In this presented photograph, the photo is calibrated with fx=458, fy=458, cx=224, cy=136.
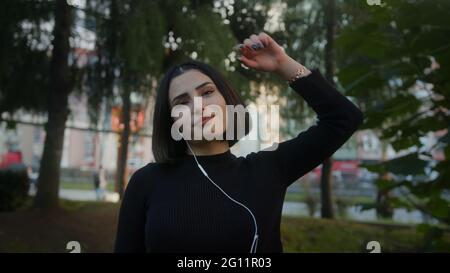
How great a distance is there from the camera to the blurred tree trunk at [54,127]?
4.63 m

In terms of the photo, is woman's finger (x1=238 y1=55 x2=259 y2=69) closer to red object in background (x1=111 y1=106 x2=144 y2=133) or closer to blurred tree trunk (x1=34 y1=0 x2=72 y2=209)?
blurred tree trunk (x1=34 y1=0 x2=72 y2=209)

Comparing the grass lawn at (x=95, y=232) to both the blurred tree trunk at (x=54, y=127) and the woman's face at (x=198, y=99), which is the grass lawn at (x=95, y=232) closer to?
the blurred tree trunk at (x=54, y=127)

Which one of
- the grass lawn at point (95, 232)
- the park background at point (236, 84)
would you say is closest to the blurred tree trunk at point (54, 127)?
the park background at point (236, 84)

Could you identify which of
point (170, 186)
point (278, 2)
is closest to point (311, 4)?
point (278, 2)

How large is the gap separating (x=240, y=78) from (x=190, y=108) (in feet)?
6.31

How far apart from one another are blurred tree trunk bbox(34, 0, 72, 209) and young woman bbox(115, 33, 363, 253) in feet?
12.7

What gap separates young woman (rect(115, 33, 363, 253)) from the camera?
96cm

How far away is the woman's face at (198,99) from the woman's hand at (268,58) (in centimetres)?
10

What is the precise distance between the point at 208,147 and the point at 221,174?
76 millimetres

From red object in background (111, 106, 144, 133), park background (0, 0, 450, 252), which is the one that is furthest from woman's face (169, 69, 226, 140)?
red object in background (111, 106, 144, 133)

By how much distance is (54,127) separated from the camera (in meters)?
4.65

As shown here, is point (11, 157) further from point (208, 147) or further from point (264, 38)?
point (264, 38)

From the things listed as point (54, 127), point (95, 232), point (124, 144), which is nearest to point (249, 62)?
point (95, 232)

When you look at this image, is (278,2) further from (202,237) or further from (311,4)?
(202,237)
